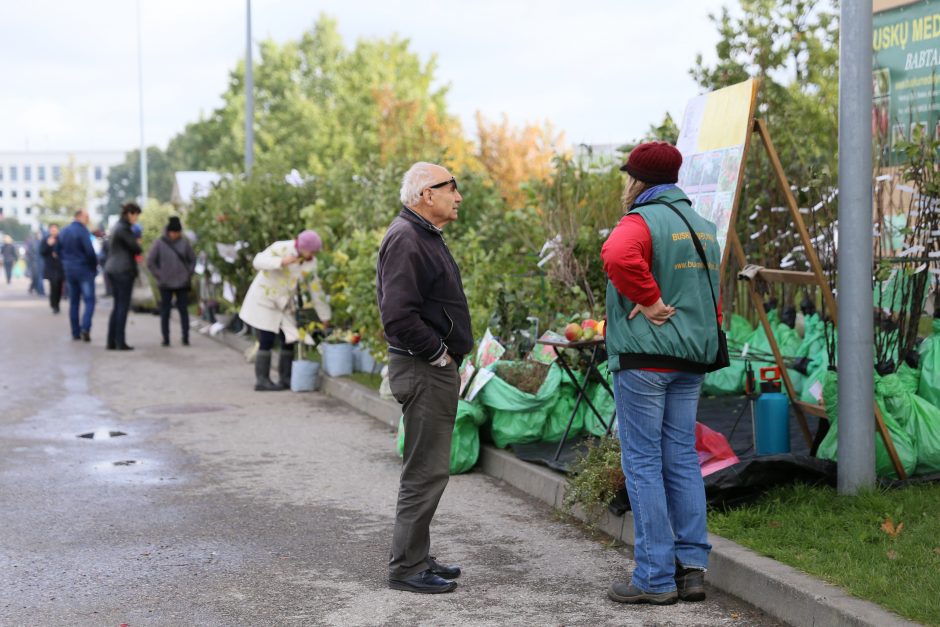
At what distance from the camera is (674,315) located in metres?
4.97

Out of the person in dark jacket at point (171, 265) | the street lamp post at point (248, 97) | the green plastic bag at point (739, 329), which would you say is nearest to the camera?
the green plastic bag at point (739, 329)

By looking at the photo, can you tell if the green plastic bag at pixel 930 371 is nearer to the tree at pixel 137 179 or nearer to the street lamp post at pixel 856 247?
the street lamp post at pixel 856 247

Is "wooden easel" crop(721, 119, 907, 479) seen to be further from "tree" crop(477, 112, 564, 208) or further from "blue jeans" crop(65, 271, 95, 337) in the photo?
"tree" crop(477, 112, 564, 208)

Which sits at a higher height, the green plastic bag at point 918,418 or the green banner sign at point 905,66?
the green banner sign at point 905,66

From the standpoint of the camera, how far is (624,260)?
488 cm

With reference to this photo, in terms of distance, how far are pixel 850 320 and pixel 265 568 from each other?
3.17m

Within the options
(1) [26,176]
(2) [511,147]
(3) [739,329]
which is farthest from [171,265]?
(1) [26,176]

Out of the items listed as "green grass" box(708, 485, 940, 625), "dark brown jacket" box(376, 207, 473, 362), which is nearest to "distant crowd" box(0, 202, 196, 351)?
"dark brown jacket" box(376, 207, 473, 362)

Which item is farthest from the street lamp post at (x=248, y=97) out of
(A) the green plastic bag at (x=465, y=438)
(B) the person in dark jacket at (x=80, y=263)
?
Answer: (A) the green plastic bag at (x=465, y=438)

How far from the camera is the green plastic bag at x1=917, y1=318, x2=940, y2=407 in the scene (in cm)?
678

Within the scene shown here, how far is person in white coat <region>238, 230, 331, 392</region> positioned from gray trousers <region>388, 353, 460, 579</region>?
6626mm

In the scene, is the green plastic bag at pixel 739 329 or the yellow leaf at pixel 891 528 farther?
the green plastic bag at pixel 739 329

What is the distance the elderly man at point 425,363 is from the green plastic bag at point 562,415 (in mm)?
2669

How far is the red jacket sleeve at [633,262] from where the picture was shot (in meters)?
4.87
